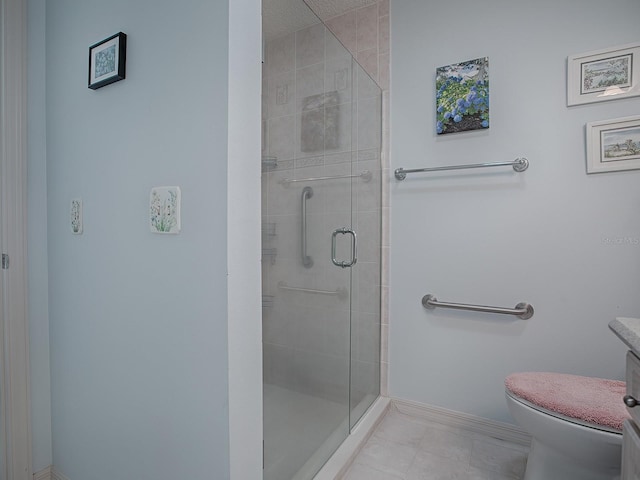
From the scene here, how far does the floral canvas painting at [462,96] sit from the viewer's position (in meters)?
1.72

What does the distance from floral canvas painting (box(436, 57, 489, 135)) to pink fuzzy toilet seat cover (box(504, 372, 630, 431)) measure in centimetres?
122

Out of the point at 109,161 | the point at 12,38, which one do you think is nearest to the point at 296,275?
the point at 109,161

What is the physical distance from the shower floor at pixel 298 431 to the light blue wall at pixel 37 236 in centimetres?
100

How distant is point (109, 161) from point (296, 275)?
77cm

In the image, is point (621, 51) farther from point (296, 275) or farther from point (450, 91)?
point (296, 275)

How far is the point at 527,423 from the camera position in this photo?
1.21 meters

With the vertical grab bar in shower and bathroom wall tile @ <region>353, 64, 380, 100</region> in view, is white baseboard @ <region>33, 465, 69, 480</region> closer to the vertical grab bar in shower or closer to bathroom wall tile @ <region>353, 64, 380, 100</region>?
the vertical grab bar in shower

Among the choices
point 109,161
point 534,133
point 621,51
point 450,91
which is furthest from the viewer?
point 450,91

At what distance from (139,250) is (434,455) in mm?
1601

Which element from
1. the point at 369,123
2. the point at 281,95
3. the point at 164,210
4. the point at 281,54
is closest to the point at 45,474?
the point at 164,210

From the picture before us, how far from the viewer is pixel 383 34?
1996mm

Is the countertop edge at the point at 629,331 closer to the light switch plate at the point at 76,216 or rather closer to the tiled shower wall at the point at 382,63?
the tiled shower wall at the point at 382,63

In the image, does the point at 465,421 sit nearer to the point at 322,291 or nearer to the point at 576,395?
the point at 576,395

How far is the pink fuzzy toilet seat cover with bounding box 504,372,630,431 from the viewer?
106cm
